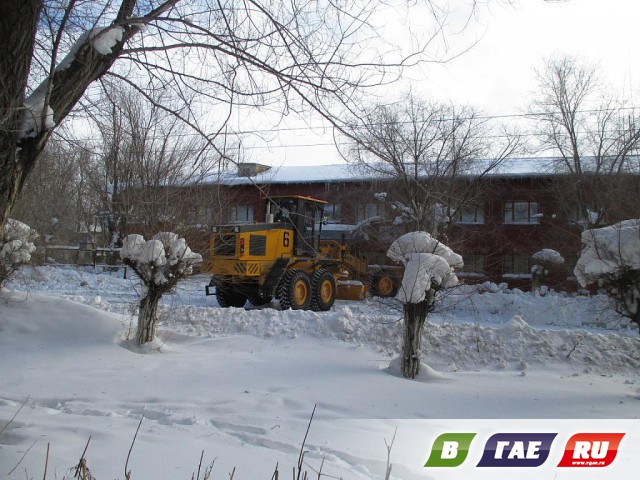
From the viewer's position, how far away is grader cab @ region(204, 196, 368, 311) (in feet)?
50.1

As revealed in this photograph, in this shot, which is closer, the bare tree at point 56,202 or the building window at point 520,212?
the bare tree at point 56,202

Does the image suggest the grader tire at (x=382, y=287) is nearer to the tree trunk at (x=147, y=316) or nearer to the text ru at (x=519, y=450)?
the tree trunk at (x=147, y=316)

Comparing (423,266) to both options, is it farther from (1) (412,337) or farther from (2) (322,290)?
(2) (322,290)

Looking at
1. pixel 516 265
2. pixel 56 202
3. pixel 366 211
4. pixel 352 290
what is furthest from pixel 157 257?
pixel 516 265

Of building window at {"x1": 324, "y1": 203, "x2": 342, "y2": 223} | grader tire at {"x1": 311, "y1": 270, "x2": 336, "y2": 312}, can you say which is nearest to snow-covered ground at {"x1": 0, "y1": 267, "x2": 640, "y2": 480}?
grader tire at {"x1": 311, "y1": 270, "x2": 336, "y2": 312}

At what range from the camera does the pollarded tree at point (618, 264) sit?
7820 millimetres

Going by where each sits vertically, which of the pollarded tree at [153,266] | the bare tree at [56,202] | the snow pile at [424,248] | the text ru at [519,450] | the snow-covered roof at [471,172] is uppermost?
the snow-covered roof at [471,172]

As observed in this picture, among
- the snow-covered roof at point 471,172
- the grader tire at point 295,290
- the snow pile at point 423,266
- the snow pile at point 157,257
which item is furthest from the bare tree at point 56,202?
the snow-covered roof at point 471,172

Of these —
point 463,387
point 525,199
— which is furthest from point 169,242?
point 525,199

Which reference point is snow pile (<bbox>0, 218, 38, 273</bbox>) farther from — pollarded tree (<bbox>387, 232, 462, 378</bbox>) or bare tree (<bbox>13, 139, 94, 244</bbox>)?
pollarded tree (<bbox>387, 232, 462, 378</bbox>)

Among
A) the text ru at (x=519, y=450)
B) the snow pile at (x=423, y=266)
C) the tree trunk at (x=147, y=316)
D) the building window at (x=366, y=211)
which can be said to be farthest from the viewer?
the building window at (x=366, y=211)

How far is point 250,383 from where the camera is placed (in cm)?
779

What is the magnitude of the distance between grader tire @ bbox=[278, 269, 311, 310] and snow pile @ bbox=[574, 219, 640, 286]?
8218mm

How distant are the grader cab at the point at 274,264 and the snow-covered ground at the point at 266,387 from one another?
7.27 feet
